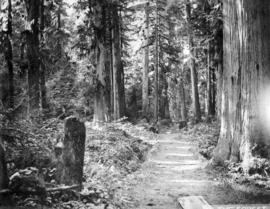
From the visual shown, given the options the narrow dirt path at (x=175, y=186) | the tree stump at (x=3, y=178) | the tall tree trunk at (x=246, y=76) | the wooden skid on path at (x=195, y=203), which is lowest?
the narrow dirt path at (x=175, y=186)

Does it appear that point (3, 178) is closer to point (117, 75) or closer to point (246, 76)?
point (246, 76)

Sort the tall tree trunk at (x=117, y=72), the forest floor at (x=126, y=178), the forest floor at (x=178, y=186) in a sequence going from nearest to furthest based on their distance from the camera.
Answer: the forest floor at (x=126, y=178), the forest floor at (x=178, y=186), the tall tree trunk at (x=117, y=72)

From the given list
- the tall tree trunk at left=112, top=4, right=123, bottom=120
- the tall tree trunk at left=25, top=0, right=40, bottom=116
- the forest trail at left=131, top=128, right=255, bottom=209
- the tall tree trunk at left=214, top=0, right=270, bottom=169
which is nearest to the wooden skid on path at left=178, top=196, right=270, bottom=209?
the forest trail at left=131, top=128, right=255, bottom=209

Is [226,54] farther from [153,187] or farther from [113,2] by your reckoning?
[113,2]

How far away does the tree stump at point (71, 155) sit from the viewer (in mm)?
5887

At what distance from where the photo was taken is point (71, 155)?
5973 mm

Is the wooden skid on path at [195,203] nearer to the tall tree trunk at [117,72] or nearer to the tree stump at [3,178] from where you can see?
the tree stump at [3,178]

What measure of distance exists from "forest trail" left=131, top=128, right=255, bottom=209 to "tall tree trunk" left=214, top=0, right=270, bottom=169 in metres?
1.01

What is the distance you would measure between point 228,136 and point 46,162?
5220 millimetres

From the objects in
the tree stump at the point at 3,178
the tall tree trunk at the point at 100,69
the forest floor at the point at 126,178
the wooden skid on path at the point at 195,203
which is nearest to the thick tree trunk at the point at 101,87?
the tall tree trunk at the point at 100,69

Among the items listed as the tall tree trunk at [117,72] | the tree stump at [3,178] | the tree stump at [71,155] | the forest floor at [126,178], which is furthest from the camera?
the tall tree trunk at [117,72]

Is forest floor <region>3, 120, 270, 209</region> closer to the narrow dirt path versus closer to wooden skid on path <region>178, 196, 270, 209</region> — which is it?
the narrow dirt path

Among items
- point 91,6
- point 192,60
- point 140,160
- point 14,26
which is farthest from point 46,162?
point 192,60

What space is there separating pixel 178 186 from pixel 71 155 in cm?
324
